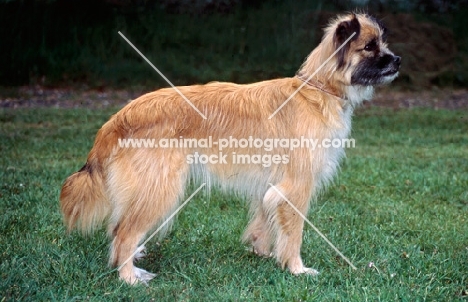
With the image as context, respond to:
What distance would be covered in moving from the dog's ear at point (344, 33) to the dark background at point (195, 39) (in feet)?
32.6

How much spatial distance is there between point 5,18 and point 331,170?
11775 millimetres

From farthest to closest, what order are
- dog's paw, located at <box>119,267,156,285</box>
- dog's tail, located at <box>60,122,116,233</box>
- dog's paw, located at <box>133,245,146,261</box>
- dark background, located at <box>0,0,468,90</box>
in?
dark background, located at <box>0,0,468,90</box> < dog's paw, located at <box>133,245,146,261</box> < dog's tail, located at <box>60,122,116,233</box> < dog's paw, located at <box>119,267,156,285</box>

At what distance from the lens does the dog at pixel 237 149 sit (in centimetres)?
452

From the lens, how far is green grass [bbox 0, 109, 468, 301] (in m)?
4.25

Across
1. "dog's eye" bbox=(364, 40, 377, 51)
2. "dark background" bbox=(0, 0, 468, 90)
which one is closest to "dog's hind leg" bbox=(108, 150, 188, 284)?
"dog's eye" bbox=(364, 40, 377, 51)

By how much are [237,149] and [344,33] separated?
3.84 ft

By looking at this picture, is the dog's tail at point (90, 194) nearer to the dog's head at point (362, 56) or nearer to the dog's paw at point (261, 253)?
the dog's paw at point (261, 253)

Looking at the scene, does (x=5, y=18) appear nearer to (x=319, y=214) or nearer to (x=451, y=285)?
(x=319, y=214)

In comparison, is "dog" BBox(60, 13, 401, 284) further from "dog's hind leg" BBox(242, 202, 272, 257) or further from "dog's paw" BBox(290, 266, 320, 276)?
"dog's hind leg" BBox(242, 202, 272, 257)

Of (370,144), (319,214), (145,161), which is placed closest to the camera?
(145,161)

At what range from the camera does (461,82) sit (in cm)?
1572

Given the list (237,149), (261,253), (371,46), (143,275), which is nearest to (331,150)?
(237,149)

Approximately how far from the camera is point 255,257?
16.7 feet

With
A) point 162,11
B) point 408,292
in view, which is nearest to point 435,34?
point 162,11
